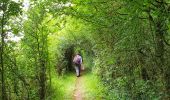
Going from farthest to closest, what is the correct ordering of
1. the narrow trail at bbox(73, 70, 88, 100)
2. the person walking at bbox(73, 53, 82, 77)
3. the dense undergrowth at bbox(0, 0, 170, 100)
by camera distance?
1. the person walking at bbox(73, 53, 82, 77)
2. the narrow trail at bbox(73, 70, 88, 100)
3. the dense undergrowth at bbox(0, 0, 170, 100)

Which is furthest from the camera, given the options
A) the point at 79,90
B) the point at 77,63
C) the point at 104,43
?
the point at 77,63

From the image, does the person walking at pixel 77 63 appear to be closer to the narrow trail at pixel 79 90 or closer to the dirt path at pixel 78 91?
the narrow trail at pixel 79 90

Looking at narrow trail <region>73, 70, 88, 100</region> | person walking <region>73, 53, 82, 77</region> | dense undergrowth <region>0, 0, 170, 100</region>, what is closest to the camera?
dense undergrowth <region>0, 0, 170, 100</region>

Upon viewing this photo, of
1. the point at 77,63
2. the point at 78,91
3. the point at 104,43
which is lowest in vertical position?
the point at 78,91

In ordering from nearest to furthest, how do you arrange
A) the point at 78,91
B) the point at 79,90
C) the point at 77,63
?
the point at 78,91
the point at 79,90
the point at 77,63

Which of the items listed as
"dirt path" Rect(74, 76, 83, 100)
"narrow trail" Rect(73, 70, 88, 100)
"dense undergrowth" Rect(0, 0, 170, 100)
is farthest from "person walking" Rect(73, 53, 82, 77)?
"dense undergrowth" Rect(0, 0, 170, 100)

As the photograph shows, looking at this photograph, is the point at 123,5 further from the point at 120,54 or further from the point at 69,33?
the point at 69,33

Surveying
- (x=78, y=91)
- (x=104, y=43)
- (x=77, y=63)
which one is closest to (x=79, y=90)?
(x=78, y=91)

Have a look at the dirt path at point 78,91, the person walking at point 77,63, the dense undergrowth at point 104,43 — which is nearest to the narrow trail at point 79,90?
the dirt path at point 78,91

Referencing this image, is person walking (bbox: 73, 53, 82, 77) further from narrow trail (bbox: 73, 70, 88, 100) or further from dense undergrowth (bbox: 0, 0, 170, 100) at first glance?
dense undergrowth (bbox: 0, 0, 170, 100)

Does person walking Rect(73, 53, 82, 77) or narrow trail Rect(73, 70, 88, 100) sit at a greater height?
person walking Rect(73, 53, 82, 77)

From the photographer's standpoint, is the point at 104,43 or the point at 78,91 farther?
the point at 78,91

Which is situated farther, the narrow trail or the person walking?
the person walking

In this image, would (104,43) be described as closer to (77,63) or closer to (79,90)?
(79,90)
